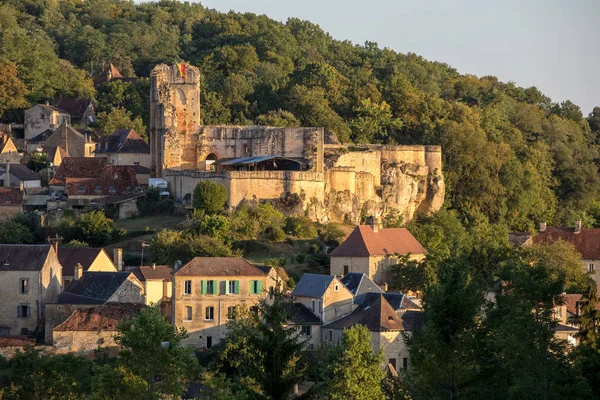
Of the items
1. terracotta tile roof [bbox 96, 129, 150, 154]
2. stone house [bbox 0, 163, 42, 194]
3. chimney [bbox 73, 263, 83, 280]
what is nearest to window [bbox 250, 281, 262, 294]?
chimney [bbox 73, 263, 83, 280]

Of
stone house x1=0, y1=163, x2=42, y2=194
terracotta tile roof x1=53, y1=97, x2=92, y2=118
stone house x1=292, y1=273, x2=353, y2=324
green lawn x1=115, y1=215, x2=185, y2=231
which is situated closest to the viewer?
stone house x1=292, y1=273, x2=353, y2=324

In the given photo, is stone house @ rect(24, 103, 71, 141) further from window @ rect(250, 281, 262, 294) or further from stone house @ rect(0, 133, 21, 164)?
window @ rect(250, 281, 262, 294)

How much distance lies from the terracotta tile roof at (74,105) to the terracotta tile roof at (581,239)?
29560 mm

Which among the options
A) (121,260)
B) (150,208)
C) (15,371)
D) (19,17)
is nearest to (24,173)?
(150,208)

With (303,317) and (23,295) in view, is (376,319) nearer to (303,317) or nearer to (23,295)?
(303,317)

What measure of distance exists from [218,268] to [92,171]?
18.2m

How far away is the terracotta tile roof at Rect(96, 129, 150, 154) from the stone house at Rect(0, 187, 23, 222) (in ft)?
22.3

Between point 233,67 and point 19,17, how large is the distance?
80.1ft

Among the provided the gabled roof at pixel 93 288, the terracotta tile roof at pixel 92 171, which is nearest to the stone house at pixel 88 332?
the gabled roof at pixel 93 288

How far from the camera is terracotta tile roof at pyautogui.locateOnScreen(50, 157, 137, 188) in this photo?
70812 mm

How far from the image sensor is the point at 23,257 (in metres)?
56.9

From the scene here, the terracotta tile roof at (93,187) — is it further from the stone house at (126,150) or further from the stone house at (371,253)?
the stone house at (371,253)

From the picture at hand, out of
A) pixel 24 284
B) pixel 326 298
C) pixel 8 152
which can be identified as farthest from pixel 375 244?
pixel 8 152

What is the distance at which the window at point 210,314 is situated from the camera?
54188mm
